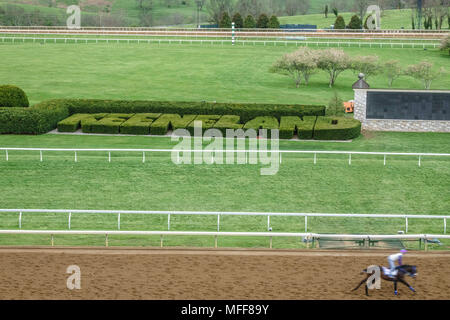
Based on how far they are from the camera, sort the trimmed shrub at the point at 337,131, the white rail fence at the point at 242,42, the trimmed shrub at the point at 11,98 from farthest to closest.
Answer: the white rail fence at the point at 242,42
the trimmed shrub at the point at 11,98
the trimmed shrub at the point at 337,131

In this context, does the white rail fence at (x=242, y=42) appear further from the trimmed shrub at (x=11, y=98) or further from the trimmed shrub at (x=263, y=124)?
the trimmed shrub at (x=11, y=98)

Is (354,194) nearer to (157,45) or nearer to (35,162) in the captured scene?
(35,162)

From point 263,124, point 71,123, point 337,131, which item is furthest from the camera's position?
point 71,123

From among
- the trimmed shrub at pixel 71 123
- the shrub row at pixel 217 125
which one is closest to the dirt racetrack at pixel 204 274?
the shrub row at pixel 217 125

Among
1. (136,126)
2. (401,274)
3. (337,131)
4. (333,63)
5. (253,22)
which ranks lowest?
(401,274)

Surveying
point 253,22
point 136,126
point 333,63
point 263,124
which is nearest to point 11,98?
point 136,126

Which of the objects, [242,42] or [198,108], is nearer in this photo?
[198,108]

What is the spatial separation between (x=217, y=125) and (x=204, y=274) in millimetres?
15265

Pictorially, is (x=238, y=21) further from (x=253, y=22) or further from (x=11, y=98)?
(x=11, y=98)

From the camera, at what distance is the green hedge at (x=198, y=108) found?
101 ft

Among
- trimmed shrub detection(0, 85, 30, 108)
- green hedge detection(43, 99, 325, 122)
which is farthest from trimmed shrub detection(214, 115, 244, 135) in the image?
trimmed shrub detection(0, 85, 30, 108)

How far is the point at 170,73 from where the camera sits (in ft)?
142

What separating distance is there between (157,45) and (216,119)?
26.4 m

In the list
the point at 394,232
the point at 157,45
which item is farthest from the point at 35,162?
the point at 157,45
